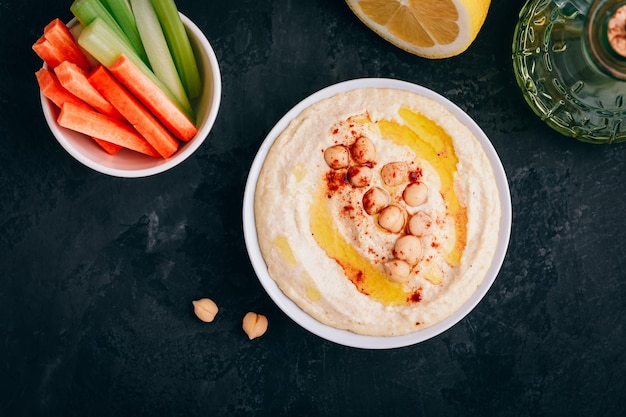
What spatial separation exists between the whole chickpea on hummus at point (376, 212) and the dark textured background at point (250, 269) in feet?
1.03

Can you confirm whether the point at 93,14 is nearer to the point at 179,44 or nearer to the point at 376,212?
the point at 179,44

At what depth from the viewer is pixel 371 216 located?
271 cm

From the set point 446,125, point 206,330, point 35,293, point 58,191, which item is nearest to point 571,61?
point 446,125

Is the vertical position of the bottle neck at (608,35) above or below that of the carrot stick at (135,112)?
below

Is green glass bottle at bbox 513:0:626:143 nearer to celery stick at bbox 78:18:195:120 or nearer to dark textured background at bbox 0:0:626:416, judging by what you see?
dark textured background at bbox 0:0:626:416

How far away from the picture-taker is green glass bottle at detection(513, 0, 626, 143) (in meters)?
2.57

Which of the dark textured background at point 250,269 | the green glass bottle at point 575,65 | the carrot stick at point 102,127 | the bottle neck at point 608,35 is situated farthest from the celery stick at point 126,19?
the bottle neck at point 608,35

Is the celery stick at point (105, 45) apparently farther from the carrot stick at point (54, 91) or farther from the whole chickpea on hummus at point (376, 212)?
the whole chickpea on hummus at point (376, 212)

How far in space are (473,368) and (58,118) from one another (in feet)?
7.05

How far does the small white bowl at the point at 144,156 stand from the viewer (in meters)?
2.53

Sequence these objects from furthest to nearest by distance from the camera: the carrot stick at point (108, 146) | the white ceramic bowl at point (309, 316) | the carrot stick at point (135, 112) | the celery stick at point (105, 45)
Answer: the white ceramic bowl at point (309, 316) → the carrot stick at point (108, 146) → the carrot stick at point (135, 112) → the celery stick at point (105, 45)

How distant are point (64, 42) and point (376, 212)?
55.1 inches

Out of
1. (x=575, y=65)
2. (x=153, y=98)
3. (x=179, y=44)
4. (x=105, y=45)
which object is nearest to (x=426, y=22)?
(x=575, y=65)

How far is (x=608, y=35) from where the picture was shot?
8.27 feet
